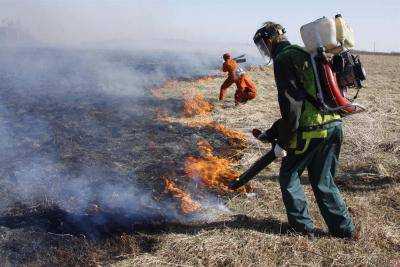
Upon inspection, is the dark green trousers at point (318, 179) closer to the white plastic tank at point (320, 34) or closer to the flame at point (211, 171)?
→ the white plastic tank at point (320, 34)

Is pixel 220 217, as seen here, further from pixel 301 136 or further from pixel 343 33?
pixel 343 33

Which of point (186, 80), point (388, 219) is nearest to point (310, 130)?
point (388, 219)

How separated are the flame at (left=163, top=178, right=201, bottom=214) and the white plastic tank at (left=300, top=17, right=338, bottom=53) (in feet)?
8.10

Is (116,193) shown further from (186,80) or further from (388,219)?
(186,80)

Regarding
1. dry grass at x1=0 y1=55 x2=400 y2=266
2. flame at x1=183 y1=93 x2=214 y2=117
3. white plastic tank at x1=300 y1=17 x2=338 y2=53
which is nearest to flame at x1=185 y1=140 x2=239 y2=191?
dry grass at x1=0 y1=55 x2=400 y2=266

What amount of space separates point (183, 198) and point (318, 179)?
76.2 inches

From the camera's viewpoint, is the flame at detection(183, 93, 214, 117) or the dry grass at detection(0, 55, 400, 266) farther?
the flame at detection(183, 93, 214, 117)

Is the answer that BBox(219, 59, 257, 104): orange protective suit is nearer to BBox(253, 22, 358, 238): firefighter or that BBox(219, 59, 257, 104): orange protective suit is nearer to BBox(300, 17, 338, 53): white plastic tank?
BBox(253, 22, 358, 238): firefighter

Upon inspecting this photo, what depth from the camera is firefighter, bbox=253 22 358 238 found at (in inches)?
162

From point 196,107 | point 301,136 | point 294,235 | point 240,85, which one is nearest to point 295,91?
point 301,136

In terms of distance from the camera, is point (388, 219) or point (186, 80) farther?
point (186, 80)

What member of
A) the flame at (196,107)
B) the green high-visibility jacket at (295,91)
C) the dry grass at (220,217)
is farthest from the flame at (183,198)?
the flame at (196,107)

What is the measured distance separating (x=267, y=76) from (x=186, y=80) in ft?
14.5

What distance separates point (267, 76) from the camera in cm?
1955
